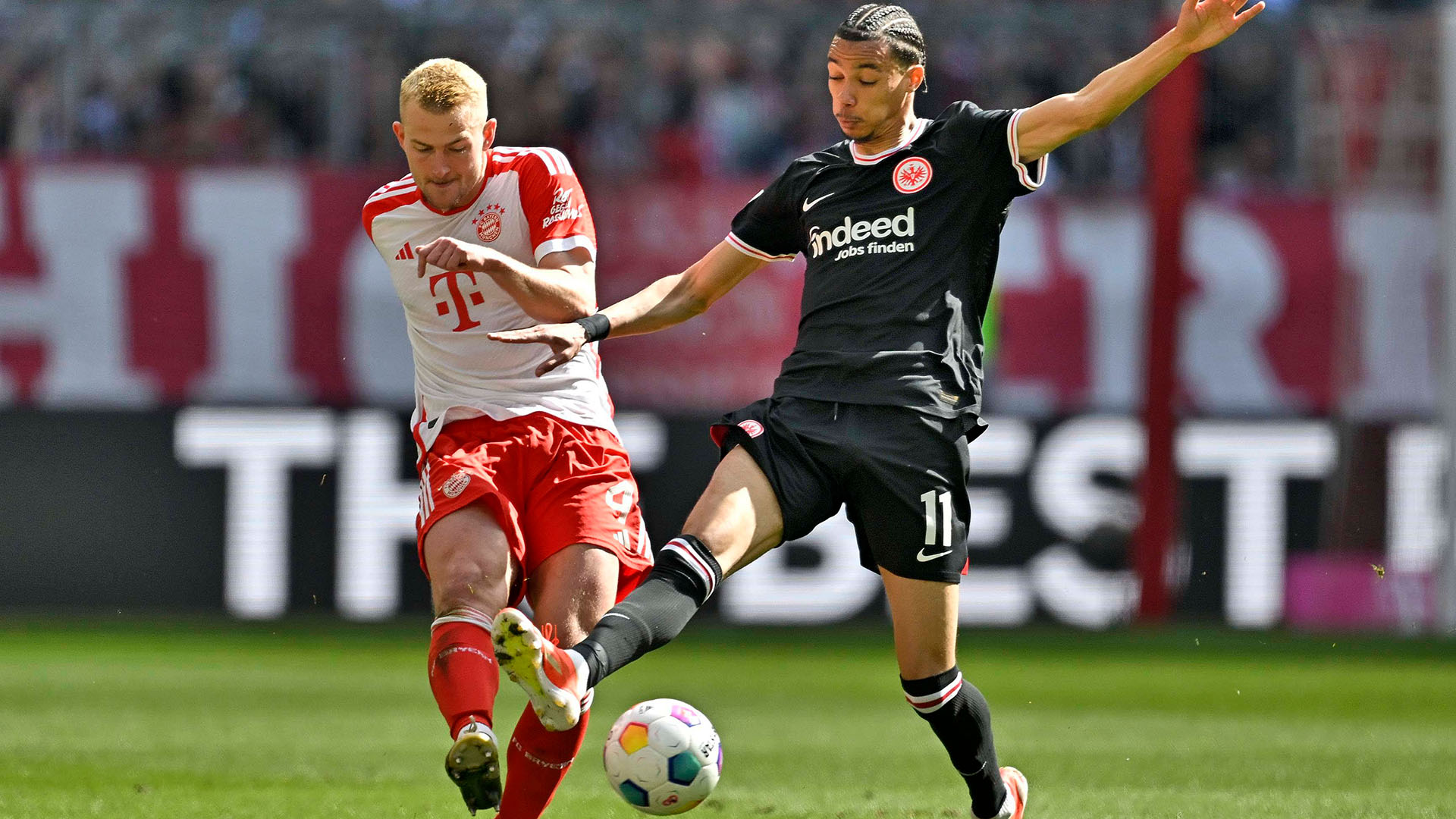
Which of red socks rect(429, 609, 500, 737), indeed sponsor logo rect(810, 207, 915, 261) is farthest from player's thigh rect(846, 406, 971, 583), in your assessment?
red socks rect(429, 609, 500, 737)

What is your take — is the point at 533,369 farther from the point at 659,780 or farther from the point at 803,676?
the point at 803,676

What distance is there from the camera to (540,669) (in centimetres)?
439

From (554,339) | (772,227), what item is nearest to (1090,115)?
(772,227)

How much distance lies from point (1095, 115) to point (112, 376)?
1042cm

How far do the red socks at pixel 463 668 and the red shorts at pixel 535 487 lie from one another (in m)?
0.27

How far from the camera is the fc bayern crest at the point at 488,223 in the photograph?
5484mm

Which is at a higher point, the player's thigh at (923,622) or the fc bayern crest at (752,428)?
the fc bayern crest at (752,428)

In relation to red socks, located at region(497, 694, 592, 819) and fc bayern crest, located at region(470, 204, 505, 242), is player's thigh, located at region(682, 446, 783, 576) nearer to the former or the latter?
red socks, located at region(497, 694, 592, 819)

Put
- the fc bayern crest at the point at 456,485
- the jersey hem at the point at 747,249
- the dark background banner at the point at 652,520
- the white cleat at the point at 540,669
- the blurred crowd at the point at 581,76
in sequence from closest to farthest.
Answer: the white cleat at the point at 540,669 < the fc bayern crest at the point at 456,485 < the jersey hem at the point at 747,249 < the dark background banner at the point at 652,520 < the blurred crowd at the point at 581,76

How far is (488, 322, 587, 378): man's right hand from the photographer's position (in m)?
4.93

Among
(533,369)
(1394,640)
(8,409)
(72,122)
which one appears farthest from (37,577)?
(1394,640)

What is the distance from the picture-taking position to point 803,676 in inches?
469

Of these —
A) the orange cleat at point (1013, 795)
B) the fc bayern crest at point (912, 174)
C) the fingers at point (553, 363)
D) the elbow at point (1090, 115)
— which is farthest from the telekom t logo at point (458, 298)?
the orange cleat at point (1013, 795)

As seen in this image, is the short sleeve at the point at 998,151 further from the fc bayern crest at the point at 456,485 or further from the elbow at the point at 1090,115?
the fc bayern crest at the point at 456,485
